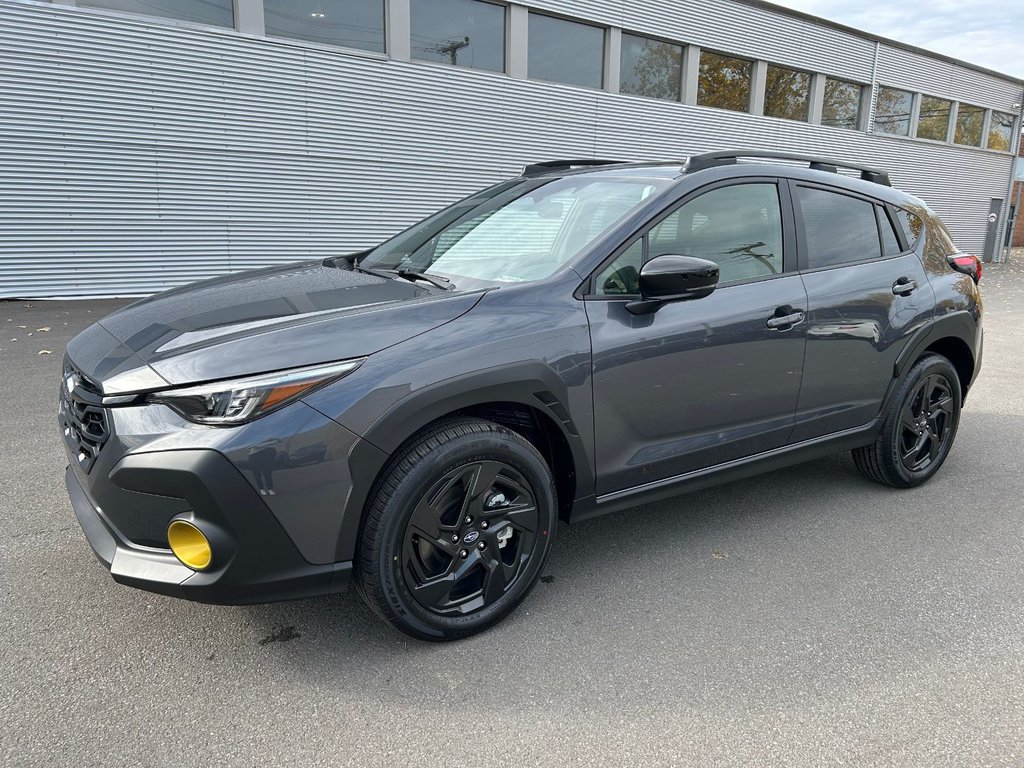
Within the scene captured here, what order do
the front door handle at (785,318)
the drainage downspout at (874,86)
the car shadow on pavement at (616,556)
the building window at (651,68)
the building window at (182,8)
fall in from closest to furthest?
the car shadow on pavement at (616,556), the front door handle at (785,318), the building window at (182,8), the building window at (651,68), the drainage downspout at (874,86)

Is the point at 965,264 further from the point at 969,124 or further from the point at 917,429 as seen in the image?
the point at 969,124

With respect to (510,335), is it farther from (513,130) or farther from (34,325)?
(513,130)

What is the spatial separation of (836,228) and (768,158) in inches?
19.1

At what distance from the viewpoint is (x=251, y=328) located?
2.30 meters

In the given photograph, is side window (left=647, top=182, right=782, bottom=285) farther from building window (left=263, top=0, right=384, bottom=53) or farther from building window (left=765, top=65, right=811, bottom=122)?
building window (left=765, top=65, right=811, bottom=122)

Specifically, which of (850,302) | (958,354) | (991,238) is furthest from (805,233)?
(991,238)

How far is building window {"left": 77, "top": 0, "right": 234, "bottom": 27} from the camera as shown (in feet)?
34.1

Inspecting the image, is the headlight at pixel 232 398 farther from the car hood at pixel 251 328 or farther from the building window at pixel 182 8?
the building window at pixel 182 8

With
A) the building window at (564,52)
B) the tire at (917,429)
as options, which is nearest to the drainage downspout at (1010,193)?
the building window at (564,52)

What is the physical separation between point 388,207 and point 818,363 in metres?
11.1

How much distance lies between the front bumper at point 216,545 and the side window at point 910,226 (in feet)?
11.2

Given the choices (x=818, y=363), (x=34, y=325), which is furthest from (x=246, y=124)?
(x=818, y=363)

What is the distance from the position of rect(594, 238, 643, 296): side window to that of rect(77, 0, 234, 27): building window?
35.6ft

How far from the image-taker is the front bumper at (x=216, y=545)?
201 cm
